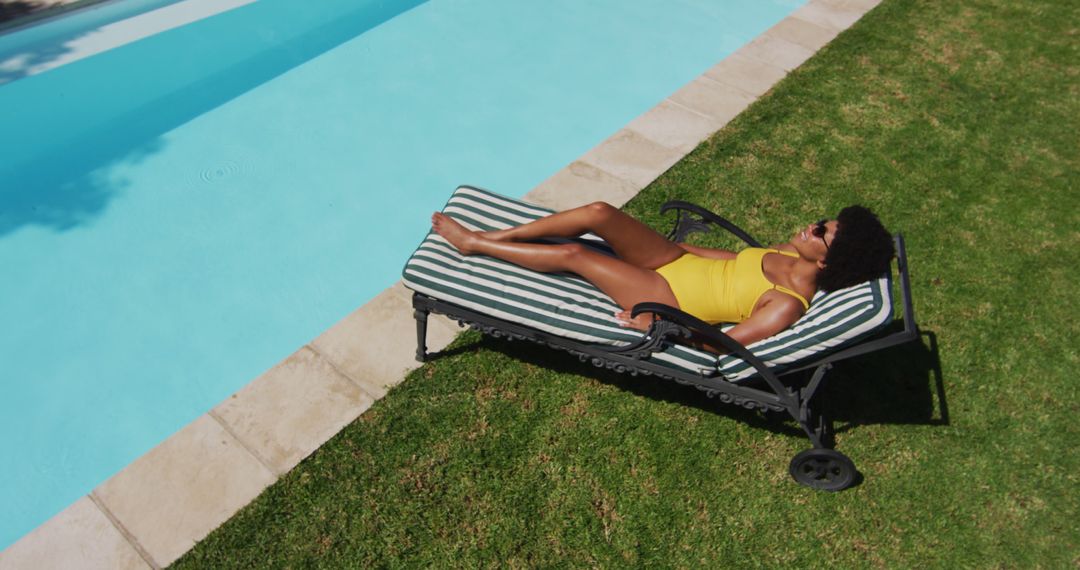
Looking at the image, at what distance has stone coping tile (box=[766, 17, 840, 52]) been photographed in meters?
8.52

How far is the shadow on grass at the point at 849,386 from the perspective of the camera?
4.80m

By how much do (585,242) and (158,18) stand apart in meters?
7.20

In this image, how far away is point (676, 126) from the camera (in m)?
7.27

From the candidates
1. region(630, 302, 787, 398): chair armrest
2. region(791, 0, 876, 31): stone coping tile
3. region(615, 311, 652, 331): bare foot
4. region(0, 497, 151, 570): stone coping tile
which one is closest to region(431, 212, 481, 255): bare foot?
region(615, 311, 652, 331): bare foot

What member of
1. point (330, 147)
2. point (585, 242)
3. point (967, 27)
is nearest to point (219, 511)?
point (585, 242)

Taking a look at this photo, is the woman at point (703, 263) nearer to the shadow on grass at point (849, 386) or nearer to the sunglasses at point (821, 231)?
the sunglasses at point (821, 231)

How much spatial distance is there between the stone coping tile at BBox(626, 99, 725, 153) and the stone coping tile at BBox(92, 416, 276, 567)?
187 inches

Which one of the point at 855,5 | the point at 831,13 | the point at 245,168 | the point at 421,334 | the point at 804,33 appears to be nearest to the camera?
the point at 421,334

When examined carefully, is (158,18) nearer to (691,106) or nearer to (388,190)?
(388,190)

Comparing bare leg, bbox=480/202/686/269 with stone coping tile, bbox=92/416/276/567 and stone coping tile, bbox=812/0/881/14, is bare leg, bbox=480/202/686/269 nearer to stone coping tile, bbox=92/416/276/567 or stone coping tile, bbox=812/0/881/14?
stone coping tile, bbox=92/416/276/567

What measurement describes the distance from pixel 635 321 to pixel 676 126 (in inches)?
139

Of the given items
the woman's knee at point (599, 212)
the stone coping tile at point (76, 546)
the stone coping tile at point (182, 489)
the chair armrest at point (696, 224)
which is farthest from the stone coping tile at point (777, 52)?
the stone coping tile at point (76, 546)

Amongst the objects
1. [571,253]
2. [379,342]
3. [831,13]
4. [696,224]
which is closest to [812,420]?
[696,224]

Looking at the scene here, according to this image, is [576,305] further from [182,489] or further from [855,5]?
[855,5]
